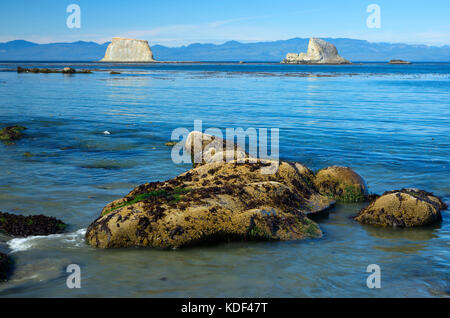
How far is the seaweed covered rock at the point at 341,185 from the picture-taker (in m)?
12.2

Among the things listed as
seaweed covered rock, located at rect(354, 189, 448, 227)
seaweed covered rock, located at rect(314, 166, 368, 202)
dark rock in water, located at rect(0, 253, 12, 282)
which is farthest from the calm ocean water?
seaweed covered rock, located at rect(314, 166, 368, 202)

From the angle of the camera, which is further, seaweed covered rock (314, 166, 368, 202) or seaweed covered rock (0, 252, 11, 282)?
seaweed covered rock (314, 166, 368, 202)

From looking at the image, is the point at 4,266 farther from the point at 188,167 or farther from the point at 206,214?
the point at 188,167

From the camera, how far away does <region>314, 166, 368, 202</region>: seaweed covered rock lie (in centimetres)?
1225

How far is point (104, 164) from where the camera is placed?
1598 cm

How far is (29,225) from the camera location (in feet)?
31.2

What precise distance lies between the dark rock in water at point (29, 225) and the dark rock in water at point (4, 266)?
1.40 metres

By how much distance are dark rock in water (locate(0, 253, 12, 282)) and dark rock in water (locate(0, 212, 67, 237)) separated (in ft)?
4.59

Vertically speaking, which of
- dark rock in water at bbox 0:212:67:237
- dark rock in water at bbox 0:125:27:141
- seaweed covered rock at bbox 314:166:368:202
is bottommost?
dark rock in water at bbox 0:212:67:237

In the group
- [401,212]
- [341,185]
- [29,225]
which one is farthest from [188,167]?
[401,212]

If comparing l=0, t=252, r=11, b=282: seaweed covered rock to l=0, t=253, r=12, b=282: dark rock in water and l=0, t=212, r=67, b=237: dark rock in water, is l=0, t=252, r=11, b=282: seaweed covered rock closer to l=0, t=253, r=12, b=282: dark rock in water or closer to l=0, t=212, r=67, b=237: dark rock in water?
l=0, t=253, r=12, b=282: dark rock in water

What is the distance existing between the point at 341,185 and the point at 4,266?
844cm
